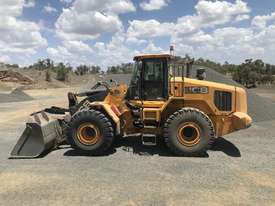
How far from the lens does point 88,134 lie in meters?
10.4

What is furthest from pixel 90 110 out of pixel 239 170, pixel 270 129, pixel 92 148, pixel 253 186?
pixel 270 129

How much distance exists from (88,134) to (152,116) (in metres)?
1.72

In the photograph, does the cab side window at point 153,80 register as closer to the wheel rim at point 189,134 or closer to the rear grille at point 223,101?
the wheel rim at point 189,134

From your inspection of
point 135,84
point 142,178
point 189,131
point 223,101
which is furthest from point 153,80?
point 142,178

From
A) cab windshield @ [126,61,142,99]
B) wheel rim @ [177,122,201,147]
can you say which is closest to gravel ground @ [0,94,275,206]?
wheel rim @ [177,122,201,147]

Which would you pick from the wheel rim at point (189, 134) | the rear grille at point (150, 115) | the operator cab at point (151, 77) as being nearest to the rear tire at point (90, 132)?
the rear grille at point (150, 115)

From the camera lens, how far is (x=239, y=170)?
8680mm

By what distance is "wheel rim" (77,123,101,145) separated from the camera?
10.3 meters

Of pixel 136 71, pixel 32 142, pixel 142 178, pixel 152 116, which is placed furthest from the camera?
pixel 136 71

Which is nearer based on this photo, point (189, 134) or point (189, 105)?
point (189, 134)

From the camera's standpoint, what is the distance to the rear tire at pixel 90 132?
10.2 m

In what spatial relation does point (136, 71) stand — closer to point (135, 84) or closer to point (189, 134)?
point (135, 84)

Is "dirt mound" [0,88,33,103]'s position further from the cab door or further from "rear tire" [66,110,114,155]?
the cab door

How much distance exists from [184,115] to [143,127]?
1230 mm
